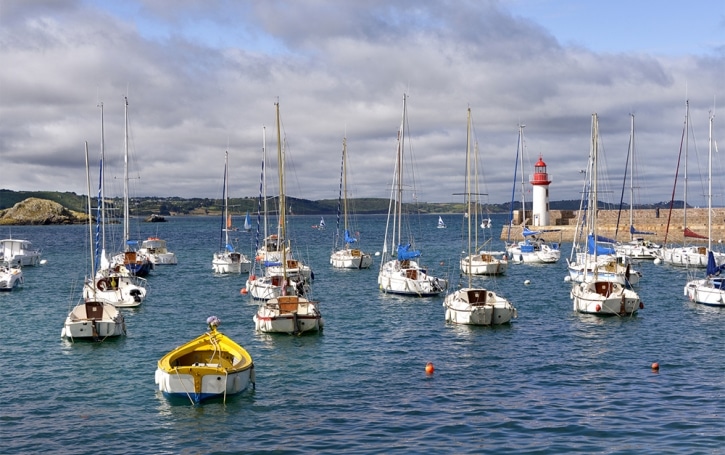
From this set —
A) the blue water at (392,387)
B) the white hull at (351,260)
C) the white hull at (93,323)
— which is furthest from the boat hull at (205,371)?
the white hull at (351,260)

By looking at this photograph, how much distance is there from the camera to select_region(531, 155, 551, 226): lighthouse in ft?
415

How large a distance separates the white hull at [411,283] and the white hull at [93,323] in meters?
23.1

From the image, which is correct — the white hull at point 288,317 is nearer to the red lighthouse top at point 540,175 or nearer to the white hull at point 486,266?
the white hull at point 486,266

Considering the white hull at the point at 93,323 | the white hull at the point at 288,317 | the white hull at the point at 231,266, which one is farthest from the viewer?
the white hull at the point at 231,266

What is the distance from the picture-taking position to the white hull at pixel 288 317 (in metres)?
39.0

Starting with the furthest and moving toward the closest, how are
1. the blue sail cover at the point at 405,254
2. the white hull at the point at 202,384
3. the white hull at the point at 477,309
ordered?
1. the blue sail cover at the point at 405,254
2. the white hull at the point at 477,309
3. the white hull at the point at 202,384

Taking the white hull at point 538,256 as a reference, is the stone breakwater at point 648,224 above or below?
above

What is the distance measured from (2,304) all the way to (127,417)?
34.4 metres

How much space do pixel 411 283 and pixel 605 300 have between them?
15.3m

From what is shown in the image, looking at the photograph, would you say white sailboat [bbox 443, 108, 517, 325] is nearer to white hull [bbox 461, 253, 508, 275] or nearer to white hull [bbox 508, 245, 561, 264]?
white hull [bbox 461, 253, 508, 275]

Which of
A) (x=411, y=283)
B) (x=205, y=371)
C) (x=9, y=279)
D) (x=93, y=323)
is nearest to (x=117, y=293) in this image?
(x=93, y=323)

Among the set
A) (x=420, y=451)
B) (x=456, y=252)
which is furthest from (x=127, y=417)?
(x=456, y=252)

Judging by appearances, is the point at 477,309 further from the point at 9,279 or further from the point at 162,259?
the point at 162,259

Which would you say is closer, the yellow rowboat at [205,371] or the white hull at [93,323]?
the yellow rowboat at [205,371]
